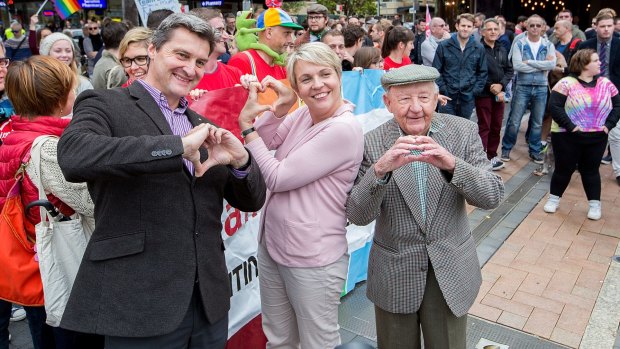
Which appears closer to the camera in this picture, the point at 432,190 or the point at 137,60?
the point at 432,190

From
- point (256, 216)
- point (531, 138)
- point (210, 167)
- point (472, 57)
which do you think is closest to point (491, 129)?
point (531, 138)

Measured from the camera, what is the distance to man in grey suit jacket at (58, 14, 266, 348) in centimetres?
156

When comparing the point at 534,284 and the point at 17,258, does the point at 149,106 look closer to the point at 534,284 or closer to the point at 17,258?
the point at 17,258

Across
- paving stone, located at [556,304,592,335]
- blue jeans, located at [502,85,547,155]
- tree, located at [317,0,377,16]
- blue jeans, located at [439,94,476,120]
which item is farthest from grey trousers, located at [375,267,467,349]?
tree, located at [317,0,377,16]

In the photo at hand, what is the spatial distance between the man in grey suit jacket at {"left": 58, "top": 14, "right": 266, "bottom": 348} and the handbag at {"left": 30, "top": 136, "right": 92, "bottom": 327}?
608 millimetres

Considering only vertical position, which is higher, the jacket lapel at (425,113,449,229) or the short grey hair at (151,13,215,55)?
the short grey hair at (151,13,215,55)

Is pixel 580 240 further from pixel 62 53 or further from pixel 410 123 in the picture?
pixel 62 53

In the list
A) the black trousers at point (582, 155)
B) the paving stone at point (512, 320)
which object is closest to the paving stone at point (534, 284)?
the paving stone at point (512, 320)

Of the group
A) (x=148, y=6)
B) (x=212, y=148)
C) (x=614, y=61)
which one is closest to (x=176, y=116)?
(x=212, y=148)

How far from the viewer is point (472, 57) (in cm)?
670

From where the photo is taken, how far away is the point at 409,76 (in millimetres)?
2025

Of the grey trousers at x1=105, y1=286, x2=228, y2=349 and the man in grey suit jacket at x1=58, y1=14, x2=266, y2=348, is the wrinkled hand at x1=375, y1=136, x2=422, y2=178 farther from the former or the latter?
the grey trousers at x1=105, y1=286, x2=228, y2=349

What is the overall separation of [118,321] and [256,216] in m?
1.35

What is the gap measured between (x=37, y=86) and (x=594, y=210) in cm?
526
